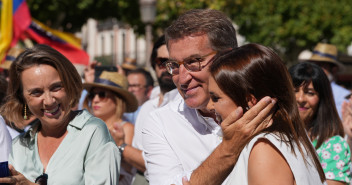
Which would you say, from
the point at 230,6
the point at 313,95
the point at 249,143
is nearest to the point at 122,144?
the point at 313,95

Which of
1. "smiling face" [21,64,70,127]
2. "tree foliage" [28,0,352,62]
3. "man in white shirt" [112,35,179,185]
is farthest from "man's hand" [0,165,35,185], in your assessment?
"tree foliage" [28,0,352,62]

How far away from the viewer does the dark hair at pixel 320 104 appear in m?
4.82

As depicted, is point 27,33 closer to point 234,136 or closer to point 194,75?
point 194,75

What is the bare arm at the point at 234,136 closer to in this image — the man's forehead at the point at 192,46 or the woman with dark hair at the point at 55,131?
the man's forehead at the point at 192,46

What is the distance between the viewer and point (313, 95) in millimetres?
4957

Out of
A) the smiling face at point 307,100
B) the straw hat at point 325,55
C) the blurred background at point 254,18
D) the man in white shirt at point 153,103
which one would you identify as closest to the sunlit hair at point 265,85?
the man in white shirt at point 153,103

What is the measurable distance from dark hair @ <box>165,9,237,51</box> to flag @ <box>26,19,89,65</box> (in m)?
8.00

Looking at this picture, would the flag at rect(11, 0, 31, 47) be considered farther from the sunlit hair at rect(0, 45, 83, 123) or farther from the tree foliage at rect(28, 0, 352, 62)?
the tree foliage at rect(28, 0, 352, 62)

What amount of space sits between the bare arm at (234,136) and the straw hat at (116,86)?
315 centimetres

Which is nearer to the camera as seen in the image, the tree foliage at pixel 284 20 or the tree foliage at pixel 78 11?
the tree foliage at pixel 78 11

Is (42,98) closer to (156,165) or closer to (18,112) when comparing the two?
(18,112)

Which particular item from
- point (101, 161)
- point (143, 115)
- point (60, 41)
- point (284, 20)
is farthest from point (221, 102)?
point (284, 20)

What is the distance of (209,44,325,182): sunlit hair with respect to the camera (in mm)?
2705

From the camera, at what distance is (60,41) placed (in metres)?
11.6
